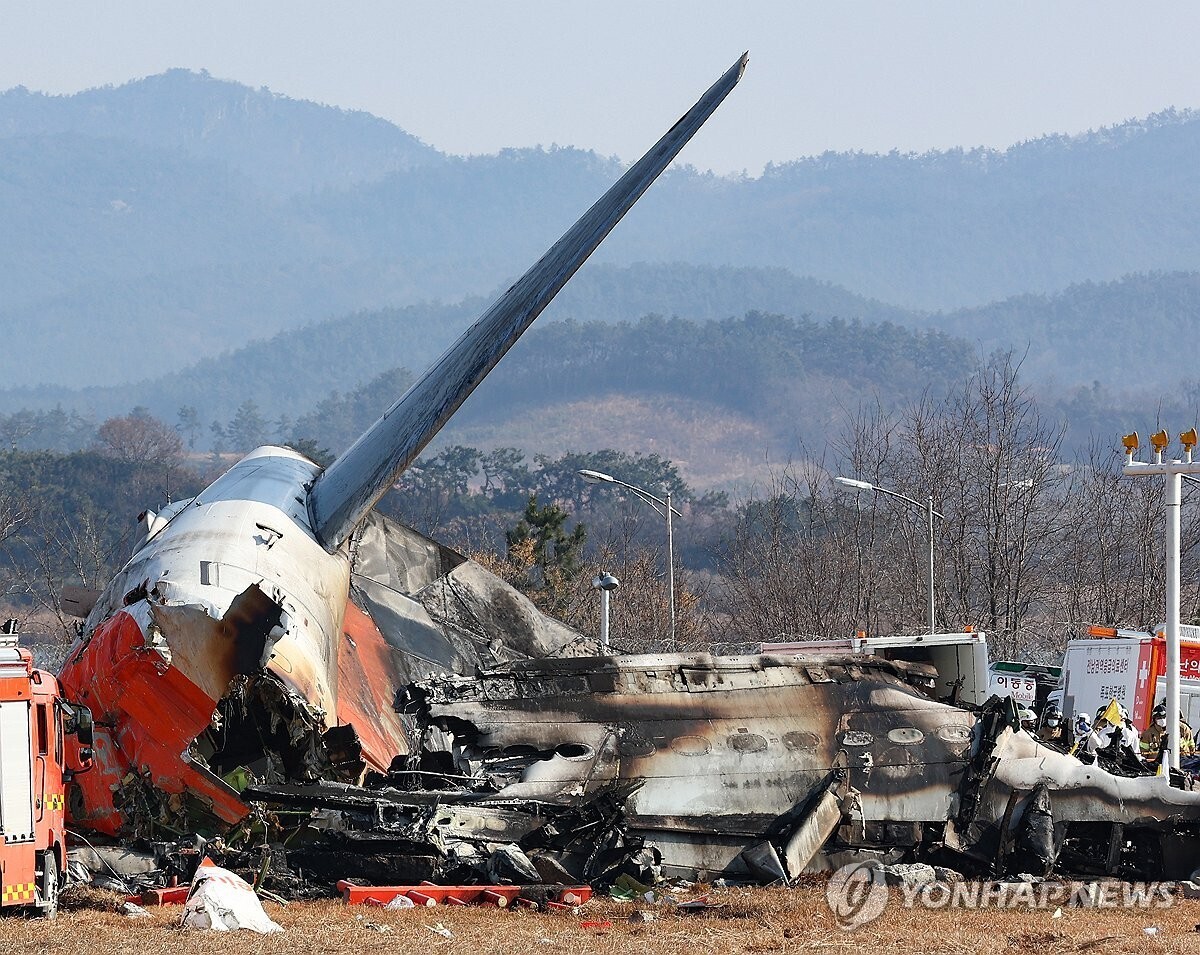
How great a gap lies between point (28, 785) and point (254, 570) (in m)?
4.91

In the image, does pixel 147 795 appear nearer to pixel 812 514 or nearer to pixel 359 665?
pixel 359 665

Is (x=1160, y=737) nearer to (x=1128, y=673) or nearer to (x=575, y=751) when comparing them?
(x=1128, y=673)

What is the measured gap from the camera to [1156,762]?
2130 centimetres

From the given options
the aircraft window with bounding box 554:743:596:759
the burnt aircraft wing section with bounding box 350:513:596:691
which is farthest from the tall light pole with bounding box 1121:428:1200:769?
the aircraft window with bounding box 554:743:596:759

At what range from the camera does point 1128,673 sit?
106 feet

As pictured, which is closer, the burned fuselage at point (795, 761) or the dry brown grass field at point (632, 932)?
the dry brown grass field at point (632, 932)

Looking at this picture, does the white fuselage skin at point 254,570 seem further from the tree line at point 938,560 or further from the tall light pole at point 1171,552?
the tree line at point 938,560

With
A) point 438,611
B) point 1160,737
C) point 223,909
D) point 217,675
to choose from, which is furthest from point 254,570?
point 1160,737

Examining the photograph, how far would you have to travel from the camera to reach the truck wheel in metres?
14.2

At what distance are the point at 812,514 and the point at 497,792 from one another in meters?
52.0

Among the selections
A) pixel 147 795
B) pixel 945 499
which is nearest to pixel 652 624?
pixel 945 499

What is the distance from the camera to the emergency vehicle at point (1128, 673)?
31984mm

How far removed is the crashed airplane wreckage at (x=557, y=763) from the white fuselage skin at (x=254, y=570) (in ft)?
0.19

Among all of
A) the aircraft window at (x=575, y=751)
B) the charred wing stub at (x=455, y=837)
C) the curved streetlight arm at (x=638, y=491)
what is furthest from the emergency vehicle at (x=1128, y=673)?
the charred wing stub at (x=455, y=837)
